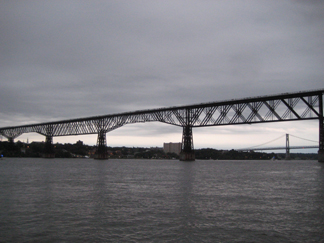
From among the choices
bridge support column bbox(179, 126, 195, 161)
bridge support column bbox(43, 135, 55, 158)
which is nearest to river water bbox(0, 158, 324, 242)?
bridge support column bbox(179, 126, 195, 161)

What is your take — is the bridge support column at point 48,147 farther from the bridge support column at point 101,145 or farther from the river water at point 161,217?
the river water at point 161,217

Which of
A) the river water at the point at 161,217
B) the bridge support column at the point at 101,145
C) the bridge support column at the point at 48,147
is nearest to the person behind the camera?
the river water at the point at 161,217

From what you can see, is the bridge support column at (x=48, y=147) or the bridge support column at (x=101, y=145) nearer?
the bridge support column at (x=101, y=145)

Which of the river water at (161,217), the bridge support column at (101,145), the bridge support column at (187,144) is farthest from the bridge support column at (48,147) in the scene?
the river water at (161,217)

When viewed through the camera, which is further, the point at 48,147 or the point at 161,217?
the point at 48,147

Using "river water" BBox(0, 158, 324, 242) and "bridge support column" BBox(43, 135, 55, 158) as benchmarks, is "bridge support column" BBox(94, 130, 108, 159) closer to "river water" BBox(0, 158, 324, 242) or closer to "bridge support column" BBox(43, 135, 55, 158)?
"bridge support column" BBox(43, 135, 55, 158)

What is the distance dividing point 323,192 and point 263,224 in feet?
38.0

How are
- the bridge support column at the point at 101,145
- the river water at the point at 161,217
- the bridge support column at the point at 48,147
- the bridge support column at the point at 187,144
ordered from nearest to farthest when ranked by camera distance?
the river water at the point at 161,217 → the bridge support column at the point at 187,144 → the bridge support column at the point at 101,145 → the bridge support column at the point at 48,147

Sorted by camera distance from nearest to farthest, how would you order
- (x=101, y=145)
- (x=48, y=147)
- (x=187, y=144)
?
1. (x=187, y=144)
2. (x=101, y=145)
3. (x=48, y=147)

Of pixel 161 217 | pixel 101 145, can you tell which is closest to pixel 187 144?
pixel 101 145

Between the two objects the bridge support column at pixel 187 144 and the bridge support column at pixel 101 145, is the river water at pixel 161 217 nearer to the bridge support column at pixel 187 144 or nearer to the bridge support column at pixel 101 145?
the bridge support column at pixel 187 144

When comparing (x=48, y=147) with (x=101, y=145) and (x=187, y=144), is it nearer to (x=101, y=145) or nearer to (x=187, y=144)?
(x=101, y=145)

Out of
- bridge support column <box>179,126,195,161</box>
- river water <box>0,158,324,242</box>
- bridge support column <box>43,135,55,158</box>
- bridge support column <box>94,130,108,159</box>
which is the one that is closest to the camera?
river water <box>0,158,324,242</box>

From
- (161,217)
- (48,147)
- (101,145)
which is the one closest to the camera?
(161,217)
